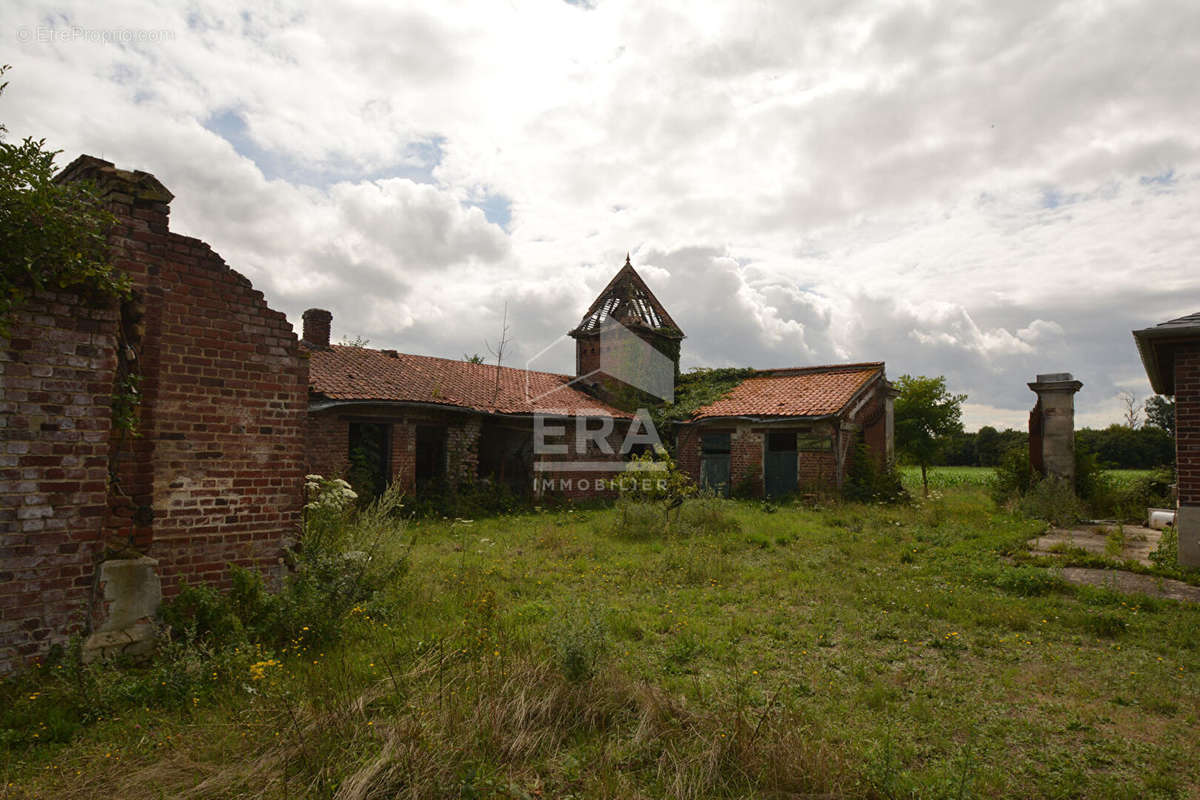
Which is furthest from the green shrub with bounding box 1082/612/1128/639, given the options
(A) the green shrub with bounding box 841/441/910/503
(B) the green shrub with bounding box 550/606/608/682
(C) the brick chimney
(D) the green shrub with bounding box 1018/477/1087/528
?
(C) the brick chimney

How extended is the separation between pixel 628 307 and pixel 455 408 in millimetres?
9566

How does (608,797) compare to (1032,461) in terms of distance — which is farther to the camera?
(1032,461)

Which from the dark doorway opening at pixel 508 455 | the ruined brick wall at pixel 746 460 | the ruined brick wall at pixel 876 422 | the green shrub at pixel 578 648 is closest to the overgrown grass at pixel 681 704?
the green shrub at pixel 578 648

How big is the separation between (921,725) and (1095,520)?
12.3m

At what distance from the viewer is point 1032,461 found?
49.9 ft

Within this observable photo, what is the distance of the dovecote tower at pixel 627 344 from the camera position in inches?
842

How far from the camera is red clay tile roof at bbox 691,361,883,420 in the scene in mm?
18237

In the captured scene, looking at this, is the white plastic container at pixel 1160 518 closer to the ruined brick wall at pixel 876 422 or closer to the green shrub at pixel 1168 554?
the green shrub at pixel 1168 554

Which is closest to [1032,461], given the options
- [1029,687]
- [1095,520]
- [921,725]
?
[1095,520]

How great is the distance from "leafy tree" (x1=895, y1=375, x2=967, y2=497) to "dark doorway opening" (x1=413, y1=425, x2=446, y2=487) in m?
15.9

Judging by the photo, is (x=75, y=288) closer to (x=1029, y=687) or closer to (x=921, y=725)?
(x=921, y=725)

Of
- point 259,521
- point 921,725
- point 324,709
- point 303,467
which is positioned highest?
point 303,467

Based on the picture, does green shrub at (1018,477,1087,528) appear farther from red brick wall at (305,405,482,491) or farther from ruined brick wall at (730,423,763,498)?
red brick wall at (305,405,482,491)

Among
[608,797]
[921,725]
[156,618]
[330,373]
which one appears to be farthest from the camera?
[330,373]
